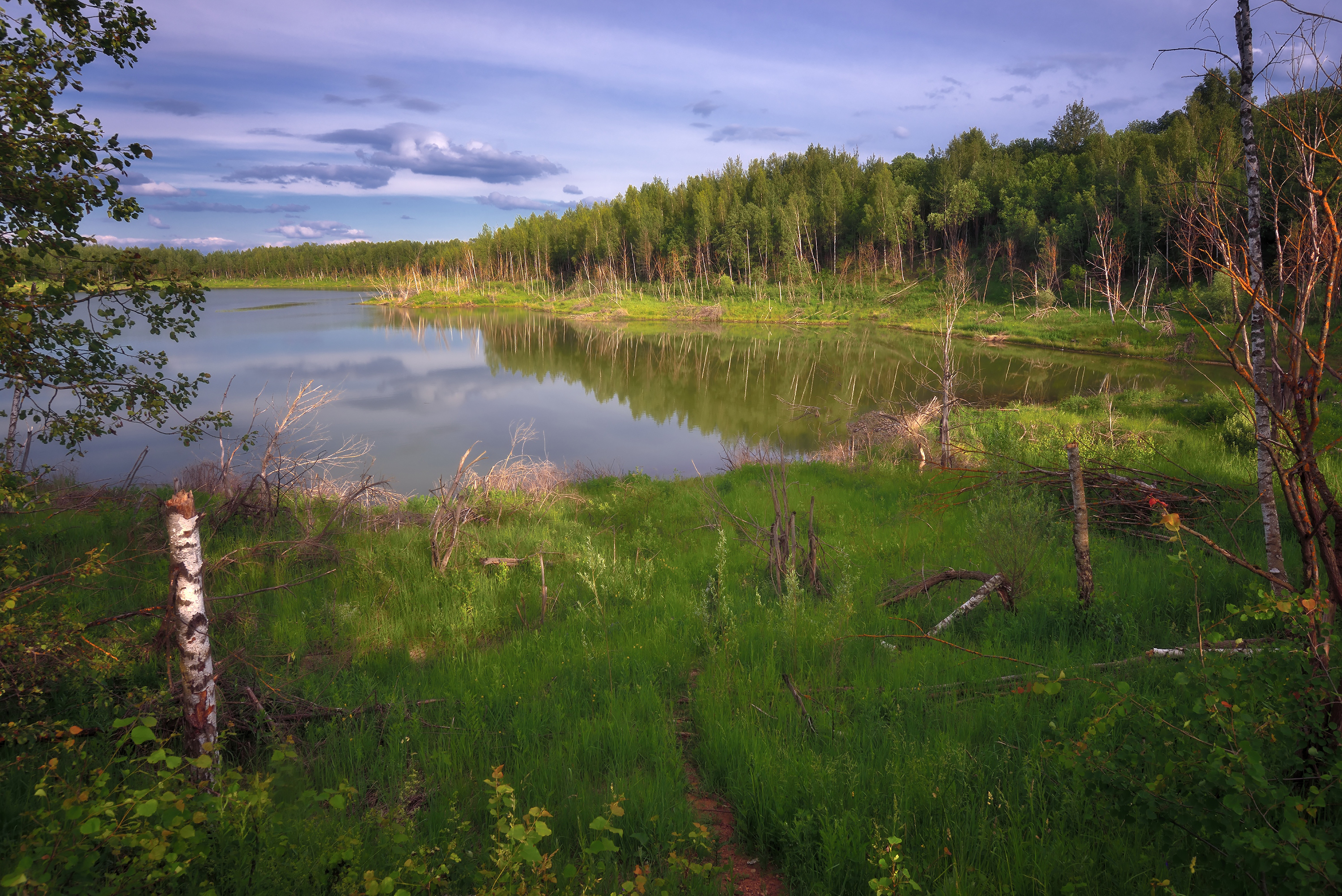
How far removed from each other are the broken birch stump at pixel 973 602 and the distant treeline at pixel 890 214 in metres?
34.9

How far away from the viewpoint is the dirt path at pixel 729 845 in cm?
317

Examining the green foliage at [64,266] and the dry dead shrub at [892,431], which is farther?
the dry dead shrub at [892,431]

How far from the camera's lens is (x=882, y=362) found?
35031 mm

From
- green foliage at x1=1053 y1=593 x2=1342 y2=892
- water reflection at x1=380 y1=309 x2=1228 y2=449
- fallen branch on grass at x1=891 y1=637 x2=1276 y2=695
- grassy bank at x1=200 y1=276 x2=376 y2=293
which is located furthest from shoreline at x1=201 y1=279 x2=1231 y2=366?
grassy bank at x1=200 y1=276 x2=376 y2=293

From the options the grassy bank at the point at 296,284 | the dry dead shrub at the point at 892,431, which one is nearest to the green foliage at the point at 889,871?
the dry dead shrub at the point at 892,431

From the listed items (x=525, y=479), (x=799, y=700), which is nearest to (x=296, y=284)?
(x=525, y=479)

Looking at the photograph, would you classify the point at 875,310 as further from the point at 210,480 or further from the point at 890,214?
the point at 210,480

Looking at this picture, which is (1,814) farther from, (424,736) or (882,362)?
(882,362)

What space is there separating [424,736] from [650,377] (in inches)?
1129

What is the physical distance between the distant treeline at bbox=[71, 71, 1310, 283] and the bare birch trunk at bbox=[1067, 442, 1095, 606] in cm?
3438

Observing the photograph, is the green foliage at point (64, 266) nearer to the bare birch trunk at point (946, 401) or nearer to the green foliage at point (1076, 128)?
the bare birch trunk at point (946, 401)

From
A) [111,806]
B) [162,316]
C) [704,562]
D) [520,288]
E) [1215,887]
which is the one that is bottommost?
[704,562]

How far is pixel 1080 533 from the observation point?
207 inches

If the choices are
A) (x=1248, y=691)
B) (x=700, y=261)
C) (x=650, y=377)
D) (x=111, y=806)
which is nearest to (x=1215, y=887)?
(x=1248, y=691)
